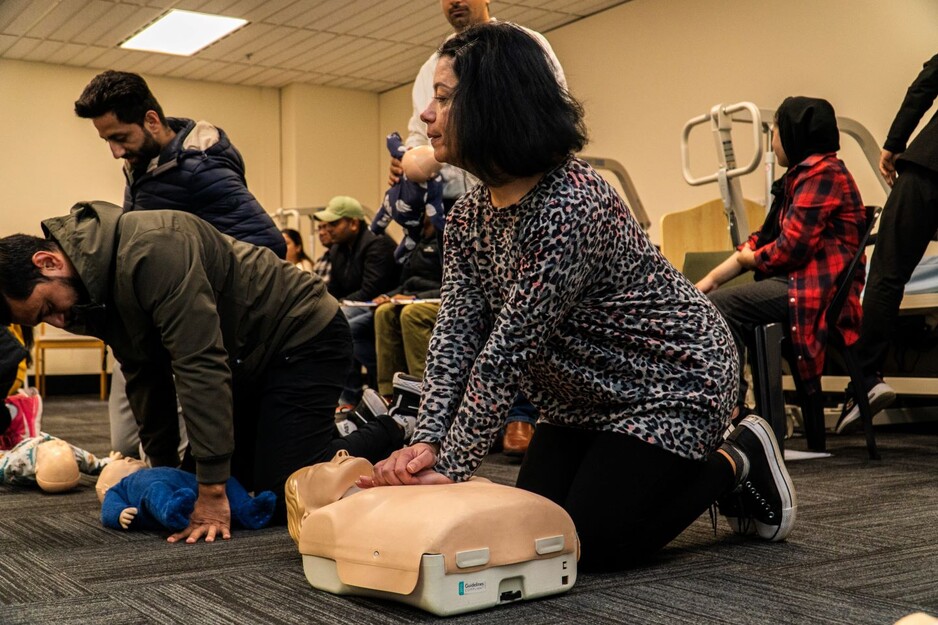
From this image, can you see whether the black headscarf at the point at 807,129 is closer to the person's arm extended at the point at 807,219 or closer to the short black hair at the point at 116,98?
the person's arm extended at the point at 807,219

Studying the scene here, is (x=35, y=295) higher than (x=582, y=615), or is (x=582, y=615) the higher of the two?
(x=35, y=295)

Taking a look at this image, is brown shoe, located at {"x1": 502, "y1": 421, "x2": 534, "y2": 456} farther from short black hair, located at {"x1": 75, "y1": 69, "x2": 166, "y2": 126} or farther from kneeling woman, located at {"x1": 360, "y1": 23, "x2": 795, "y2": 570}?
short black hair, located at {"x1": 75, "y1": 69, "x2": 166, "y2": 126}

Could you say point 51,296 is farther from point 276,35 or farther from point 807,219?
point 276,35

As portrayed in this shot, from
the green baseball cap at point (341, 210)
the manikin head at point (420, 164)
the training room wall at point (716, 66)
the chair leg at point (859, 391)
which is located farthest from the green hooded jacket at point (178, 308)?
the green baseball cap at point (341, 210)

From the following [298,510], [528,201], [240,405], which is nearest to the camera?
[528,201]

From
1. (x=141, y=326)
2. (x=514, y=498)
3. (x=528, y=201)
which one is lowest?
(x=514, y=498)

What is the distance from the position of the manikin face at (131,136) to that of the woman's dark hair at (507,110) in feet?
4.34

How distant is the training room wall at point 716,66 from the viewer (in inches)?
203

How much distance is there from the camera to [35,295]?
1825 millimetres

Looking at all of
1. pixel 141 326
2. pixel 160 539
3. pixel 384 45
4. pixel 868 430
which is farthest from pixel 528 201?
pixel 384 45

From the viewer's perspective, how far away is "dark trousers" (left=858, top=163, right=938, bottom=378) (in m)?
3.19

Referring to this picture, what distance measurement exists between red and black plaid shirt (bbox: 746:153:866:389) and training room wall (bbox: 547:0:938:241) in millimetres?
1709

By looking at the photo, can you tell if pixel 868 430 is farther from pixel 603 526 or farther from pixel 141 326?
pixel 141 326

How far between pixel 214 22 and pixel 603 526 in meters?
6.25
